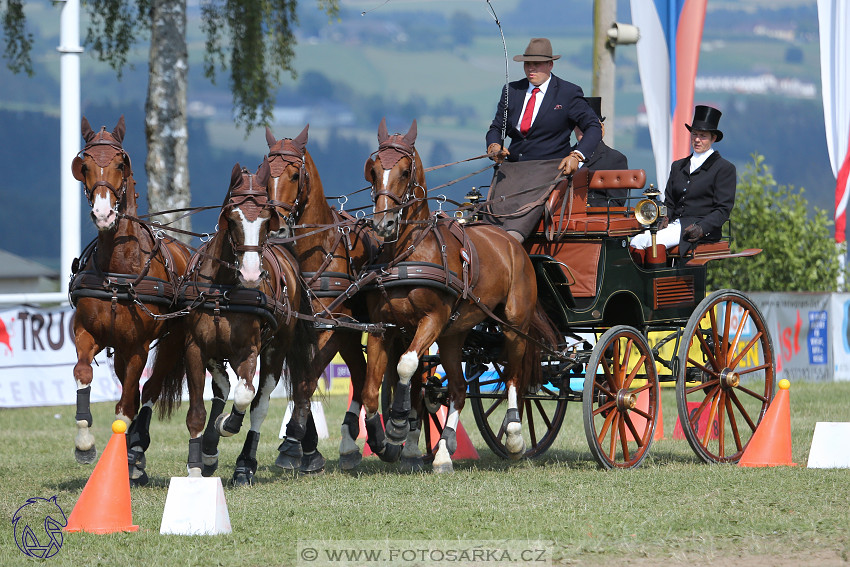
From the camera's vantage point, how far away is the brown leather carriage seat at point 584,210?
9.02 m

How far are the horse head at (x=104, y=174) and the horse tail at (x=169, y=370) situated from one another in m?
1.12

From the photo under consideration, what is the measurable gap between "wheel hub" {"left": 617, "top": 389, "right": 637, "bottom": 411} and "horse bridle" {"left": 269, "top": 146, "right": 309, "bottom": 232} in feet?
8.85

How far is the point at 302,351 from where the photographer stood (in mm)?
8539

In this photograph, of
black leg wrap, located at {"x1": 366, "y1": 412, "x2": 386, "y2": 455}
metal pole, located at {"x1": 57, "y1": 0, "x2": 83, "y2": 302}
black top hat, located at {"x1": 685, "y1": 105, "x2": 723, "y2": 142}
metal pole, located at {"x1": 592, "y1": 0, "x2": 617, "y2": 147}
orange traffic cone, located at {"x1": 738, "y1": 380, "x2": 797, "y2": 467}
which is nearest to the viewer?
black leg wrap, located at {"x1": 366, "y1": 412, "x2": 386, "y2": 455}

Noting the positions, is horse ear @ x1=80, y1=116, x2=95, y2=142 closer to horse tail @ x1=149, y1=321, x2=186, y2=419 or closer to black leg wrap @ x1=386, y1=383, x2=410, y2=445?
horse tail @ x1=149, y1=321, x2=186, y2=419

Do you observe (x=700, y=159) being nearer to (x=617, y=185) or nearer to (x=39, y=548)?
(x=617, y=185)

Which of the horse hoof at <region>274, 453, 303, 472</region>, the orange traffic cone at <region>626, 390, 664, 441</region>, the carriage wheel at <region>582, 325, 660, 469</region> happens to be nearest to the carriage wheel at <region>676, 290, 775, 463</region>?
the carriage wheel at <region>582, 325, 660, 469</region>

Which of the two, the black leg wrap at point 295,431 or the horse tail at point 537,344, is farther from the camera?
the horse tail at point 537,344

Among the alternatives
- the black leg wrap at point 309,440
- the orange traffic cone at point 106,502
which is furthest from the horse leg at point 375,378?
the orange traffic cone at point 106,502

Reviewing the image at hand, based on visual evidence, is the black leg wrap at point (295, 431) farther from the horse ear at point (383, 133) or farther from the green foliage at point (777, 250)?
the green foliage at point (777, 250)

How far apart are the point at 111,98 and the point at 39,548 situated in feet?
294

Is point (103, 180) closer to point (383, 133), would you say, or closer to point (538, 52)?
point (383, 133)

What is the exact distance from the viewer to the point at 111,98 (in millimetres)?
91500
